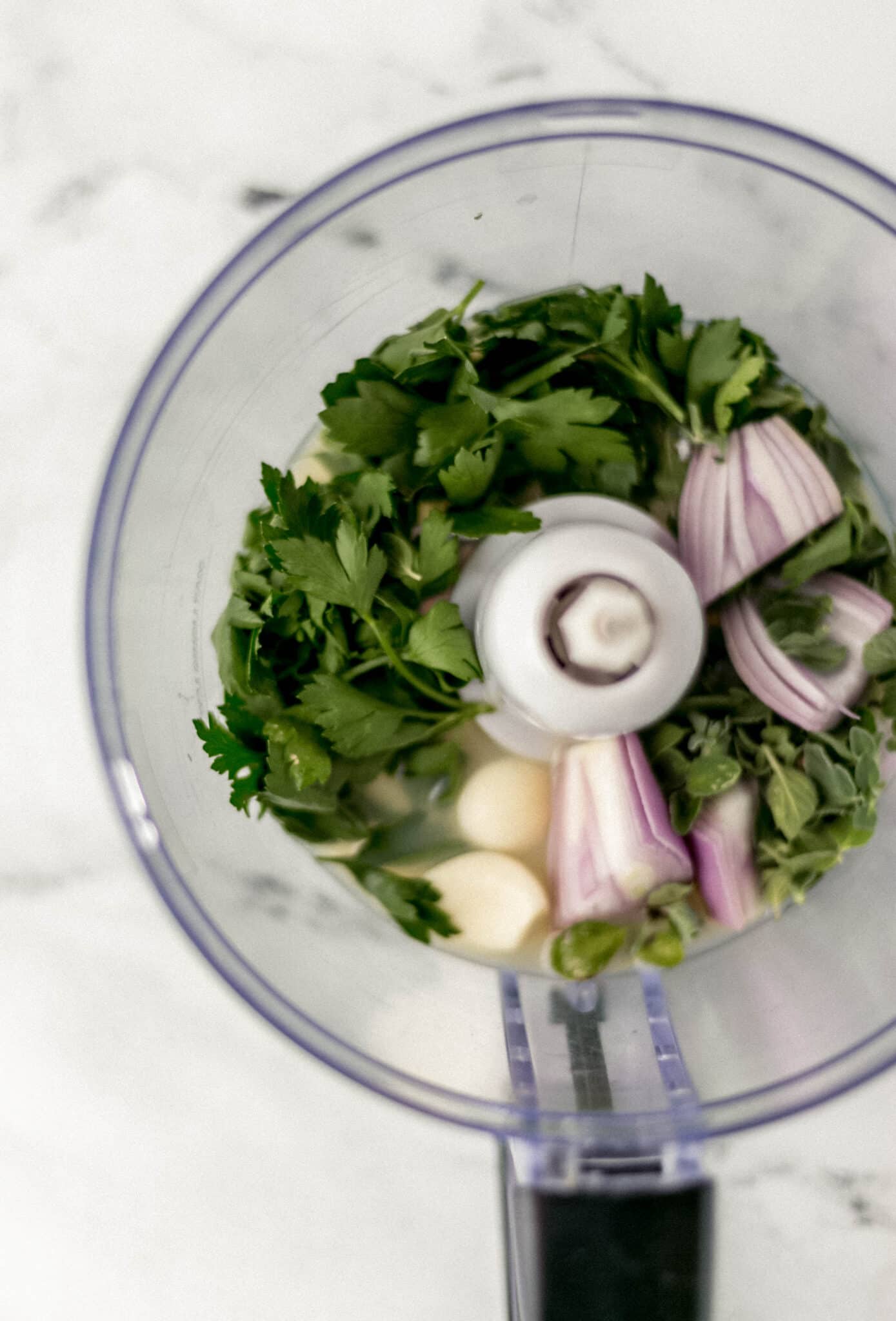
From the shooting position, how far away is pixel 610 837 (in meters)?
0.73

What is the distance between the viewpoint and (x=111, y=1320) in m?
0.96

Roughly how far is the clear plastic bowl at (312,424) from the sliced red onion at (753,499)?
0.27ft

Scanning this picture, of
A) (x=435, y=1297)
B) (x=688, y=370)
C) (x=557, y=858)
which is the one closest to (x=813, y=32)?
(x=688, y=370)

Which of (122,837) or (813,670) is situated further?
(122,837)

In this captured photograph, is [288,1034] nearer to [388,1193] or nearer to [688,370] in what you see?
[388,1193]

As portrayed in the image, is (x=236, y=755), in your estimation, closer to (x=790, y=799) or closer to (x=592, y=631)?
(x=592, y=631)

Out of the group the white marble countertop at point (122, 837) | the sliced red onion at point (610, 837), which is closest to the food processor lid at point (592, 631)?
the sliced red onion at point (610, 837)

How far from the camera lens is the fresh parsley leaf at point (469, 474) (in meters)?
0.69

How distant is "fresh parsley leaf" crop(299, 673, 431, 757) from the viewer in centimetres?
69

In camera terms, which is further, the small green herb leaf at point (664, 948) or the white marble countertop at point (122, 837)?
the white marble countertop at point (122, 837)

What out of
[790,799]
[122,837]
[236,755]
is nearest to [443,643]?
[236,755]

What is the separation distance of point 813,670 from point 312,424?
1.21 ft

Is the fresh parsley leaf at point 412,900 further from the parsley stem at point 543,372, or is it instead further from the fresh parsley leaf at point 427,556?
the parsley stem at point 543,372

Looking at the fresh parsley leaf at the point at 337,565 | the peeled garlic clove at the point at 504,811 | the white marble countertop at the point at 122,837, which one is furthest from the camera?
the white marble countertop at the point at 122,837
